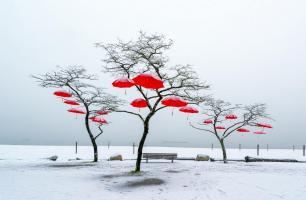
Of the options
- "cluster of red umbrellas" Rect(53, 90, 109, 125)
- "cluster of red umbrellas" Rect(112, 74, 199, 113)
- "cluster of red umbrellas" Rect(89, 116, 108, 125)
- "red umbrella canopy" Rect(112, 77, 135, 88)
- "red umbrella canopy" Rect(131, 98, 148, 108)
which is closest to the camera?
"cluster of red umbrellas" Rect(112, 74, 199, 113)

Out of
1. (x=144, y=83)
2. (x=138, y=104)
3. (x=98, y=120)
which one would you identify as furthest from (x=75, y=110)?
(x=144, y=83)

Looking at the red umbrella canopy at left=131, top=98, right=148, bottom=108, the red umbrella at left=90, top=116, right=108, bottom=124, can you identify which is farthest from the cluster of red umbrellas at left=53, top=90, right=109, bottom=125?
the red umbrella canopy at left=131, top=98, right=148, bottom=108

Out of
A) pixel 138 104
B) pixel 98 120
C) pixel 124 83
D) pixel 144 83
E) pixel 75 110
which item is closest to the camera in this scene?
pixel 144 83

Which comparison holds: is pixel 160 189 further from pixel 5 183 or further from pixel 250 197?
pixel 5 183

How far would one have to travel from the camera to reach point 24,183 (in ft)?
32.8

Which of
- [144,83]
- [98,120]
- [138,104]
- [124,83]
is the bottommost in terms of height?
[98,120]

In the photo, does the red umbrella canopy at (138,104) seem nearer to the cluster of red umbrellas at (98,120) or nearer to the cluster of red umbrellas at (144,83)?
the cluster of red umbrellas at (144,83)

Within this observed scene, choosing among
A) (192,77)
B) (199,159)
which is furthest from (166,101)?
(199,159)

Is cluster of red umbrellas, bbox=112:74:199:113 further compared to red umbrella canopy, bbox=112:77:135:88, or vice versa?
red umbrella canopy, bbox=112:77:135:88

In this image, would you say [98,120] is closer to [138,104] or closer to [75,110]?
[75,110]

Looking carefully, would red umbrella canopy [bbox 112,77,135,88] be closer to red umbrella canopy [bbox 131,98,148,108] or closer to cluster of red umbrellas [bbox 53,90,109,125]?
red umbrella canopy [bbox 131,98,148,108]

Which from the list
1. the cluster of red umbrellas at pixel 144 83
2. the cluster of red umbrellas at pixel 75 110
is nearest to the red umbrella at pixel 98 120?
the cluster of red umbrellas at pixel 75 110

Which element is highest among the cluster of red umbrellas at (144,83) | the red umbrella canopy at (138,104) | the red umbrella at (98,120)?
the cluster of red umbrellas at (144,83)

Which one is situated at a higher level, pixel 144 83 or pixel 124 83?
pixel 124 83
